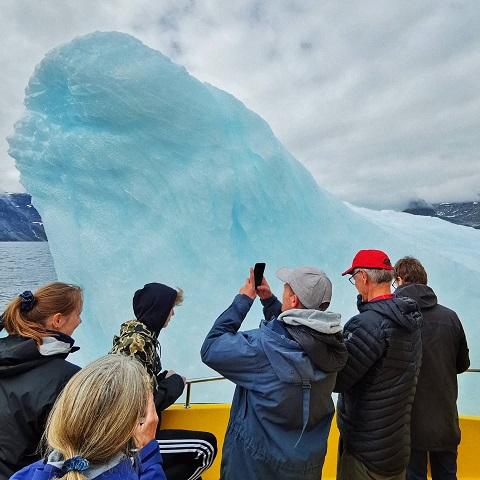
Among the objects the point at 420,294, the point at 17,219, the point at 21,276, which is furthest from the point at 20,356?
the point at 17,219

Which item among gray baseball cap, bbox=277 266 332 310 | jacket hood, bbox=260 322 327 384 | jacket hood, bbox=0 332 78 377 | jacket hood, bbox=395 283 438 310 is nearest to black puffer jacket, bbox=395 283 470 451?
jacket hood, bbox=395 283 438 310

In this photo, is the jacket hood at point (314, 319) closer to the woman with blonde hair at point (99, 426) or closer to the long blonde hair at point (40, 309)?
the woman with blonde hair at point (99, 426)

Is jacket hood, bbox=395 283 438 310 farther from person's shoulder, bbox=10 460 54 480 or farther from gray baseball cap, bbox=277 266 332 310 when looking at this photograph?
person's shoulder, bbox=10 460 54 480

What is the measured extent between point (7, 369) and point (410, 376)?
1.31 meters

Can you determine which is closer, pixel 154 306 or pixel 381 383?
pixel 381 383

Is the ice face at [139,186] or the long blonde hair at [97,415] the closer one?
the long blonde hair at [97,415]

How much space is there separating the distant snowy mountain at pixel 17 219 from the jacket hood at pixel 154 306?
119 metres

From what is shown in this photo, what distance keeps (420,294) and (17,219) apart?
133917 millimetres

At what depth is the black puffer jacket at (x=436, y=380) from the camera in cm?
162

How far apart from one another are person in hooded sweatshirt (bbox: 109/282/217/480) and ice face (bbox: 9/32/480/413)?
309cm

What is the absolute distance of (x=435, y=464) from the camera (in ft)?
A: 5.61

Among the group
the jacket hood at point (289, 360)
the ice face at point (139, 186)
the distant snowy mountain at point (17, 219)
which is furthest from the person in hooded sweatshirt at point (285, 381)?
the distant snowy mountain at point (17, 219)

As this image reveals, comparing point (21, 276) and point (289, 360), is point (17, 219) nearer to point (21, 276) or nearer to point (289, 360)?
point (21, 276)

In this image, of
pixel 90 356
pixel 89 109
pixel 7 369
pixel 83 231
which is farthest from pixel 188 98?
pixel 7 369
